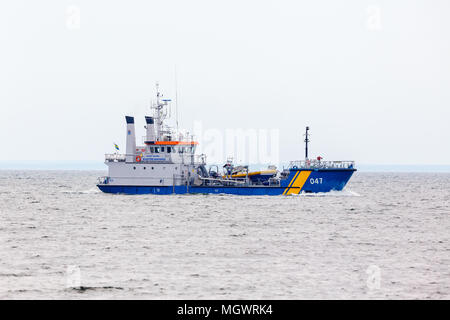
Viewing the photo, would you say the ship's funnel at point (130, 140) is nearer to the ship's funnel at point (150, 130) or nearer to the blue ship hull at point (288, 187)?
the ship's funnel at point (150, 130)

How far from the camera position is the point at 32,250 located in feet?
96.6

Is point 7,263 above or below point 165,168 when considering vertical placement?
below

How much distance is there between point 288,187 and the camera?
58375 millimetres

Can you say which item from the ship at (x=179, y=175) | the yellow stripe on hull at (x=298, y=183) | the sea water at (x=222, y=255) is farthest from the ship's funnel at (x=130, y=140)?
the yellow stripe on hull at (x=298, y=183)

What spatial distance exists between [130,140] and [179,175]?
6.50 metres

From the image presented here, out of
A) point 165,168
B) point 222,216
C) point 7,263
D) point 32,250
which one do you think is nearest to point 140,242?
point 32,250

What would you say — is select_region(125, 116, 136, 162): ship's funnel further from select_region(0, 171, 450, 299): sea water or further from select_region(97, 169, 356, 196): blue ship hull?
select_region(0, 171, 450, 299): sea water

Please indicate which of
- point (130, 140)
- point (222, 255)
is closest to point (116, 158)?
point (130, 140)

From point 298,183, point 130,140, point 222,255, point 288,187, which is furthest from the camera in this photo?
point 130,140

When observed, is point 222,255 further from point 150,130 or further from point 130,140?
point 150,130

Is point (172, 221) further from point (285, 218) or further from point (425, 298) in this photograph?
point (425, 298)

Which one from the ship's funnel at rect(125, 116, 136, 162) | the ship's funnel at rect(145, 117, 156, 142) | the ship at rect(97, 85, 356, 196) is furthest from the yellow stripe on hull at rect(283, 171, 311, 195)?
the ship's funnel at rect(125, 116, 136, 162)

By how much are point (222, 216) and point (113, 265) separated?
2184cm

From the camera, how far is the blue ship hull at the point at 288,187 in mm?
57500
